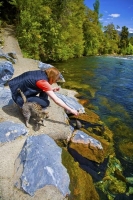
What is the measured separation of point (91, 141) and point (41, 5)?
17288mm

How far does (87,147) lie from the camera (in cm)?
670

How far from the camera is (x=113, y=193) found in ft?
17.7

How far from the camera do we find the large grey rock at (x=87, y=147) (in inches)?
258

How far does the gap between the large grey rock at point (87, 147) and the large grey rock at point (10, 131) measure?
177 cm

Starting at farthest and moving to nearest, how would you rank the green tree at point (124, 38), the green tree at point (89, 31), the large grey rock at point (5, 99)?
the green tree at point (124, 38), the green tree at point (89, 31), the large grey rock at point (5, 99)

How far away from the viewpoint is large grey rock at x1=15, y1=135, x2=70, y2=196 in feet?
14.0

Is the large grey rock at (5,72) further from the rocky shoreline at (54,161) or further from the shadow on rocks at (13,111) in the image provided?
the shadow on rocks at (13,111)

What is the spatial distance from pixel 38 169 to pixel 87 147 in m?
2.61

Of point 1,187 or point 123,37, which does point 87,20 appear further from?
point 1,187

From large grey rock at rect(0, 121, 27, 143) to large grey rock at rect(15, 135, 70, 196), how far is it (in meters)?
0.70

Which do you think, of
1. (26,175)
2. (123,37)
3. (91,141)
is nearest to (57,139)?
(91,141)

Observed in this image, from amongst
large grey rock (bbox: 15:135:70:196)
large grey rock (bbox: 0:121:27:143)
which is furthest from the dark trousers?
large grey rock (bbox: 15:135:70:196)

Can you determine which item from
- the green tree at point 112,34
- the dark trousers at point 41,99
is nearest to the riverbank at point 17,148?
the dark trousers at point 41,99

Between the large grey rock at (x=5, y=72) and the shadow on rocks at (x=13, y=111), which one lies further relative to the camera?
the large grey rock at (x=5, y=72)
